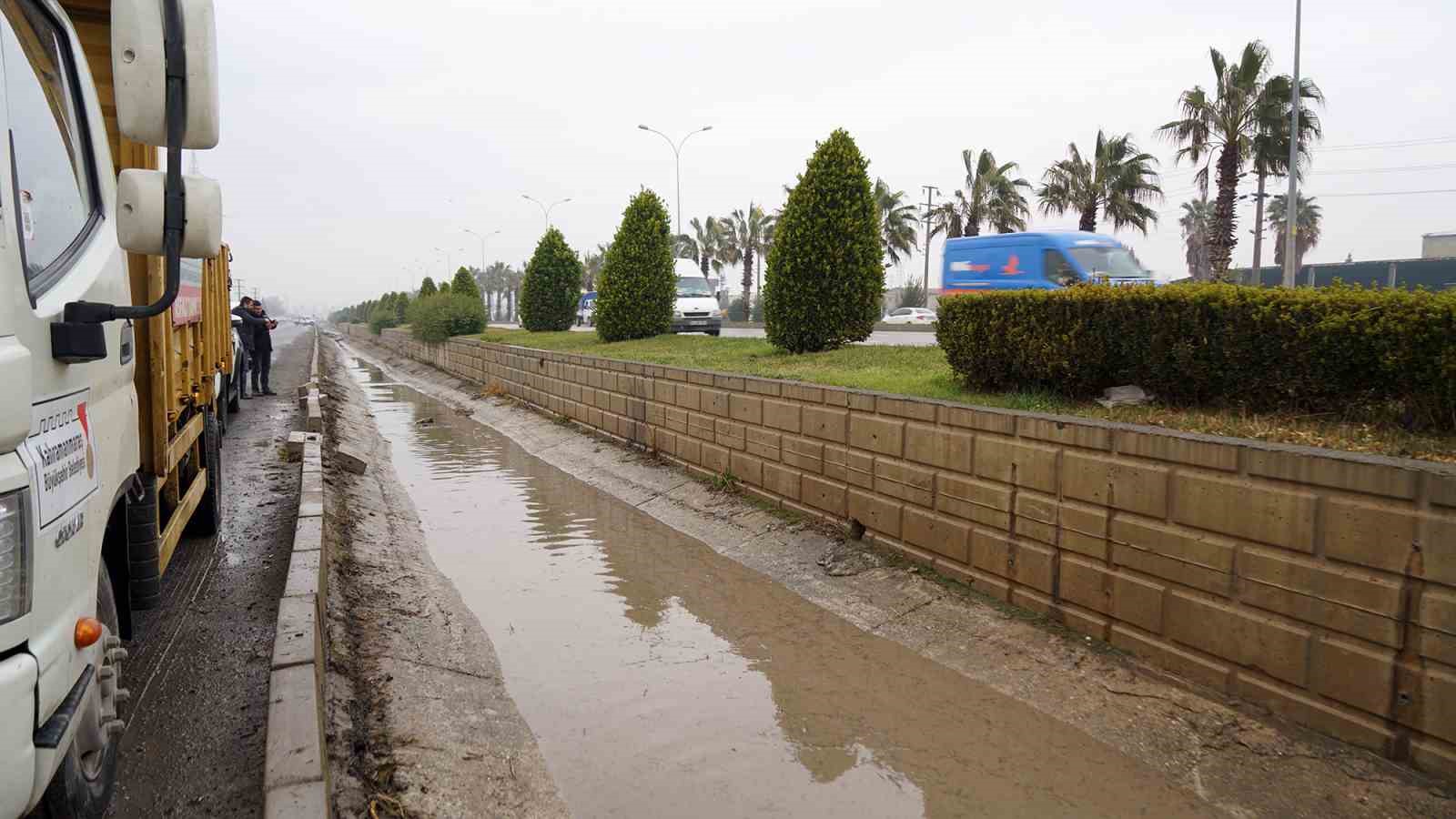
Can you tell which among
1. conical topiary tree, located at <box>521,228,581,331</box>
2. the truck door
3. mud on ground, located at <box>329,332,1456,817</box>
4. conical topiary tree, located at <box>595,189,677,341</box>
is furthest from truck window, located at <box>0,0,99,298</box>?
conical topiary tree, located at <box>521,228,581,331</box>

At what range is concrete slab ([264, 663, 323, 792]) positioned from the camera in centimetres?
355

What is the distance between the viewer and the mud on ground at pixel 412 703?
4215 millimetres

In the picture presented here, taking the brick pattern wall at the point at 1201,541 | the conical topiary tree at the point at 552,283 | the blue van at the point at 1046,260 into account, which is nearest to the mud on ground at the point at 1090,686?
the brick pattern wall at the point at 1201,541

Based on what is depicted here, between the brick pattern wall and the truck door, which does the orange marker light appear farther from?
the brick pattern wall

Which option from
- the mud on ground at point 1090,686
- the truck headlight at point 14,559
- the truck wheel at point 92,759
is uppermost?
the truck headlight at point 14,559

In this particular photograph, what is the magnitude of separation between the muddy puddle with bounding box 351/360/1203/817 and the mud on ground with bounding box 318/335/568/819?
182 millimetres

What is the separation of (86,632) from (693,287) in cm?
2689

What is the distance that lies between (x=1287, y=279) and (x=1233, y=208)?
177 inches

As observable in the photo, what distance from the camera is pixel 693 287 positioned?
29.3 meters

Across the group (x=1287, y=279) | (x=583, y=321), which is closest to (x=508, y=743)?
(x=1287, y=279)

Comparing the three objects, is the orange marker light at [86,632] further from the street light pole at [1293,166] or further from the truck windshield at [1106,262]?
the street light pole at [1293,166]

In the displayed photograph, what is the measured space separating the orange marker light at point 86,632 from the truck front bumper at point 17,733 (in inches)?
13.7

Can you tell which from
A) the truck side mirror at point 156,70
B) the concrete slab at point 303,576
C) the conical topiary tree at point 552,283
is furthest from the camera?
the conical topiary tree at point 552,283

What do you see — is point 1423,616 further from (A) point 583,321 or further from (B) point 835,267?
(A) point 583,321
